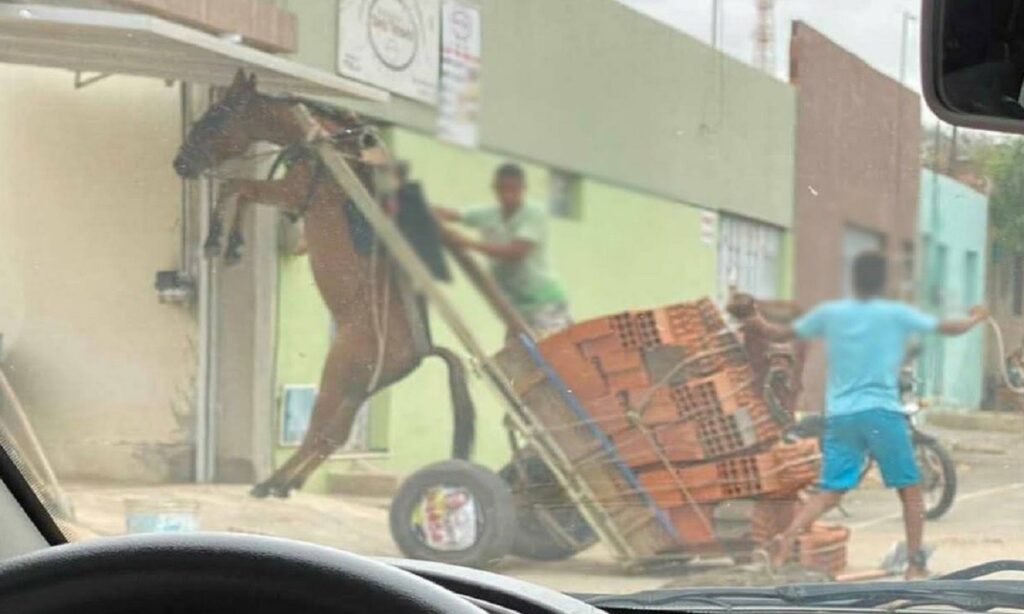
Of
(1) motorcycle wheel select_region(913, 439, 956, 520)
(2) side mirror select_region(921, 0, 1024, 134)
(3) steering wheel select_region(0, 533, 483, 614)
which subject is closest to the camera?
(2) side mirror select_region(921, 0, 1024, 134)

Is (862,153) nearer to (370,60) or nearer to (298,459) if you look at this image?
(370,60)

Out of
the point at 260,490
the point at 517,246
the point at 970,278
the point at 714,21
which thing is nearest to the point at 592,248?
the point at 517,246

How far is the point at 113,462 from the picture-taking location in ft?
13.1

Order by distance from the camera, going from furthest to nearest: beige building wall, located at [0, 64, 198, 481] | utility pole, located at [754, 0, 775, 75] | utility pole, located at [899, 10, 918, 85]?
beige building wall, located at [0, 64, 198, 481] < utility pole, located at [754, 0, 775, 75] < utility pole, located at [899, 10, 918, 85]

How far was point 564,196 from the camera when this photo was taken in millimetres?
3809

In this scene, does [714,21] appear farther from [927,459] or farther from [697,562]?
[697,562]

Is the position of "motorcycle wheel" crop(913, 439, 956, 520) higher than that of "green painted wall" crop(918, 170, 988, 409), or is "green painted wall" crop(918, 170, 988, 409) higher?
"green painted wall" crop(918, 170, 988, 409)

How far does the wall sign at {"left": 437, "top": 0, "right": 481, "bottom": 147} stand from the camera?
3674mm

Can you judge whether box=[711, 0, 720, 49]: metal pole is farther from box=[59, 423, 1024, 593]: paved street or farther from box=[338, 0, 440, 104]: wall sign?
box=[59, 423, 1024, 593]: paved street

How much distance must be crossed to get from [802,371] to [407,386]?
0.95 meters

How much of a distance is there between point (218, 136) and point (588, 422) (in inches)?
44.1

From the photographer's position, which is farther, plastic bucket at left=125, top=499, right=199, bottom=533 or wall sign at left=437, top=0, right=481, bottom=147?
plastic bucket at left=125, top=499, right=199, bottom=533

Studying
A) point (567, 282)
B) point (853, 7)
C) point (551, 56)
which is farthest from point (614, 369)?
point (853, 7)

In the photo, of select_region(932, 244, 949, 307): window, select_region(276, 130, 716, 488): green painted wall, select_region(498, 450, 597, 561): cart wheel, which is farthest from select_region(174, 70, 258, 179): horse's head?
select_region(932, 244, 949, 307): window
